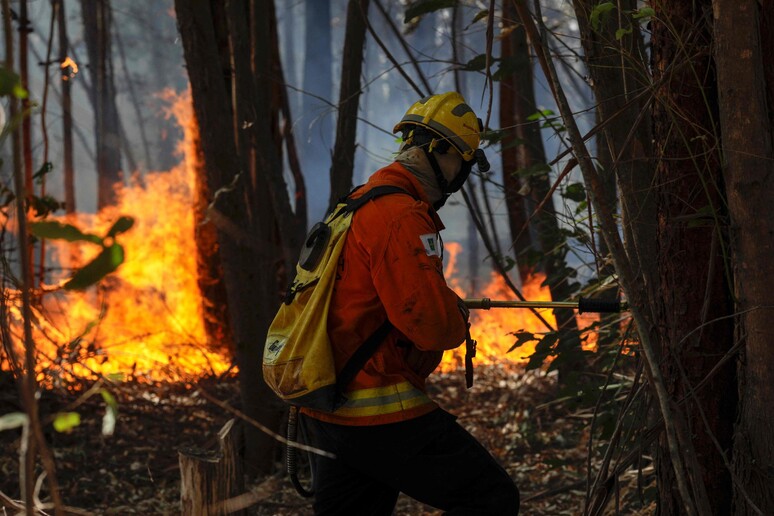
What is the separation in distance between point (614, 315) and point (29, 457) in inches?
148

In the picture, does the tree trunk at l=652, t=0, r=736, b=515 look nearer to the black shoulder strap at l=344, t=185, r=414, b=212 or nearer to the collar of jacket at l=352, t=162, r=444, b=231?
the collar of jacket at l=352, t=162, r=444, b=231

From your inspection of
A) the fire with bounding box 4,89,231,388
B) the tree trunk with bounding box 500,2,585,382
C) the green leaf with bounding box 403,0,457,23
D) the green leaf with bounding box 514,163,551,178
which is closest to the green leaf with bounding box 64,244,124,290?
the tree trunk with bounding box 500,2,585,382

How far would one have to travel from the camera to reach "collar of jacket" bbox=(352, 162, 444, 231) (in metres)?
3.14

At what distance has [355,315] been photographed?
9.86 feet

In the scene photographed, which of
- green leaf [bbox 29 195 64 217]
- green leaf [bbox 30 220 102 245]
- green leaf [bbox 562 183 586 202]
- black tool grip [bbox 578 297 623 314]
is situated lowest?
black tool grip [bbox 578 297 623 314]

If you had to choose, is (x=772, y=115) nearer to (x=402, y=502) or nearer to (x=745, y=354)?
(x=745, y=354)

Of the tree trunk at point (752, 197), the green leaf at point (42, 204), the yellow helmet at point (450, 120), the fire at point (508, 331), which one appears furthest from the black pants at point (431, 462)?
the fire at point (508, 331)

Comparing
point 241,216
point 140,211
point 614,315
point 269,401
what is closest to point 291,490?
point 269,401

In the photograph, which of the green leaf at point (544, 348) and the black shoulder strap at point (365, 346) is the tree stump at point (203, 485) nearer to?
the black shoulder strap at point (365, 346)

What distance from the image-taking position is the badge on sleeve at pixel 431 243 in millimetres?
2920

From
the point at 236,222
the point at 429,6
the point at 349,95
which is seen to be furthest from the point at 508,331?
the point at 429,6

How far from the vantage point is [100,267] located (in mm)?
1228

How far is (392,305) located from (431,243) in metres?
0.25

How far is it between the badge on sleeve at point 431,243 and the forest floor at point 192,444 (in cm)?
220
